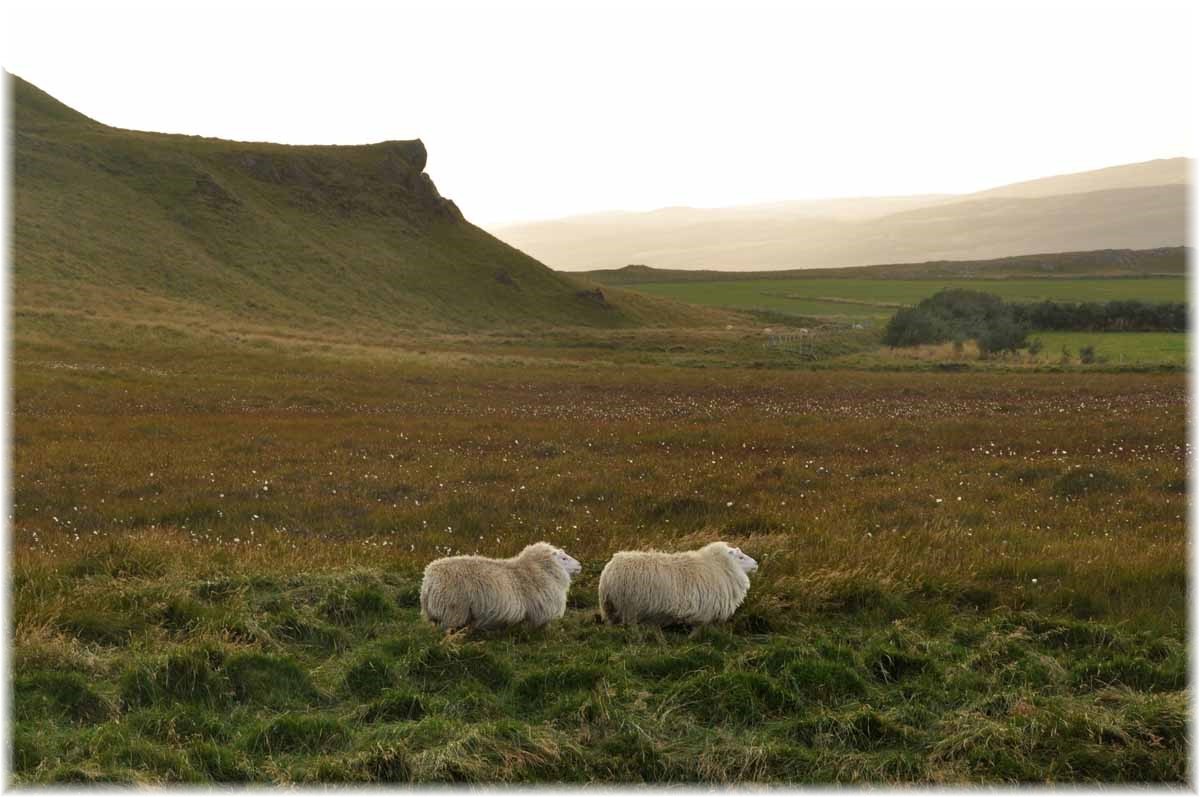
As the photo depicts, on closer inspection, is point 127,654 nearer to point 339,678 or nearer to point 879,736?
point 339,678

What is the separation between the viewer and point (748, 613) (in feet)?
31.5

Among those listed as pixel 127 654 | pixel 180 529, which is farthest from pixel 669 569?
pixel 180 529

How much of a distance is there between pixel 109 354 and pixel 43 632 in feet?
135

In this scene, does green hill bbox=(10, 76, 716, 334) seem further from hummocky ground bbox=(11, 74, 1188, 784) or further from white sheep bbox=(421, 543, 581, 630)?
white sheep bbox=(421, 543, 581, 630)

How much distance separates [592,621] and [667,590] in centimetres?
103

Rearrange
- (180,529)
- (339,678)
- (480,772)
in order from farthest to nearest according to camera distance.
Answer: (180,529) → (339,678) → (480,772)

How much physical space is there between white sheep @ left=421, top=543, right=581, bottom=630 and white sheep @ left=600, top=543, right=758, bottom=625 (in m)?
0.62

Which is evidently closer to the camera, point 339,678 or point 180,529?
point 339,678

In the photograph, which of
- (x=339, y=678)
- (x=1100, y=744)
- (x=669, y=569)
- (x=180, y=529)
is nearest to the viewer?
(x=1100, y=744)

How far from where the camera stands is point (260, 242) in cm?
10656

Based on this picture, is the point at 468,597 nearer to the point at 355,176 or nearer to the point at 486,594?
the point at 486,594

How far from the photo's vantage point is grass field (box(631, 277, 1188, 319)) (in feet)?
385

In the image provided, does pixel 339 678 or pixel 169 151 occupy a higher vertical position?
pixel 169 151

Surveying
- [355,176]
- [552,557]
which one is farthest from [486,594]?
[355,176]
